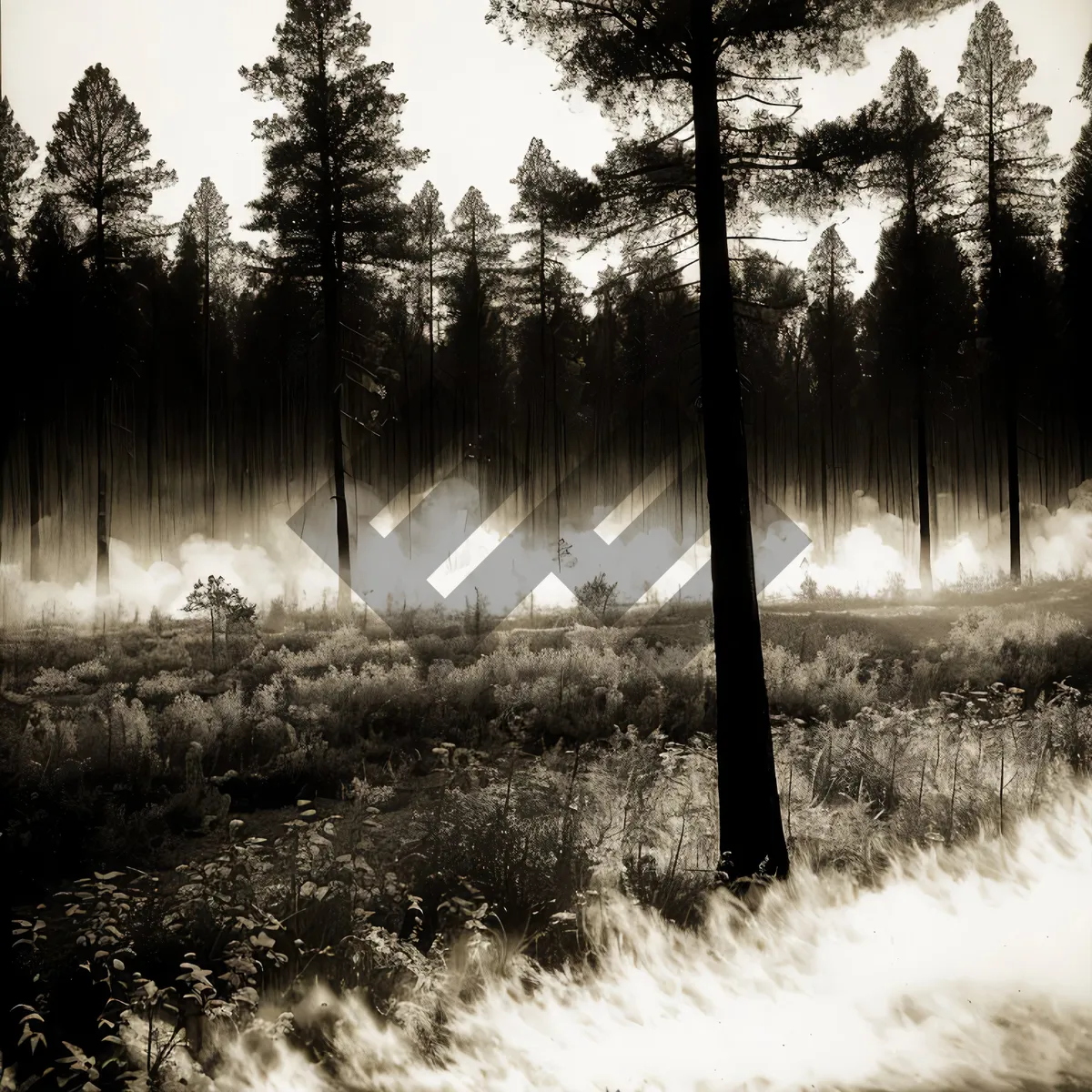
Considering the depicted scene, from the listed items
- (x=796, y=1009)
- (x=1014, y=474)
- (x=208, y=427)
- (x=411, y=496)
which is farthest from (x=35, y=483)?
(x=1014, y=474)

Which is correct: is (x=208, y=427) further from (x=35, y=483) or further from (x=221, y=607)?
(x=221, y=607)

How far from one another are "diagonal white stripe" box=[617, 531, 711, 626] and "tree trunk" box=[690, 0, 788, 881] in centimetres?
1268

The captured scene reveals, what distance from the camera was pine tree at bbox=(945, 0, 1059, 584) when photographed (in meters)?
14.6

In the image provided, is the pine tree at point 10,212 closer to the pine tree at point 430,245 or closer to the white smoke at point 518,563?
the white smoke at point 518,563

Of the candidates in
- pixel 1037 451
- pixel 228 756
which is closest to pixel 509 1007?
pixel 228 756

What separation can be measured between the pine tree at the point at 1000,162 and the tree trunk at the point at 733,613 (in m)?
12.2

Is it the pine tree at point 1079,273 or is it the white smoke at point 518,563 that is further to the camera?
the white smoke at point 518,563

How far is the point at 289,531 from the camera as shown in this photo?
2311cm

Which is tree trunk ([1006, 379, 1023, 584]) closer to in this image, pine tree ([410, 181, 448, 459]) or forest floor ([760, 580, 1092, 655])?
forest floor ([760, 580, 1092, 655])

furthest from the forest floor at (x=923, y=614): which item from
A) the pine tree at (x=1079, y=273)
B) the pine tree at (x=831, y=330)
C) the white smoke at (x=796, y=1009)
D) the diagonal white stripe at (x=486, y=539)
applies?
the diagonal white stripe at (x=486, y=539)

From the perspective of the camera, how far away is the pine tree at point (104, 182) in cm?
1521

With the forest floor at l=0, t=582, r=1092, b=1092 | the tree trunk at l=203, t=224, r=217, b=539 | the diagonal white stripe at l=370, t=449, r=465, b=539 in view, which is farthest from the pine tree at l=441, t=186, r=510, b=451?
the forest floor at l=0, t=582, r=1092, b=1092

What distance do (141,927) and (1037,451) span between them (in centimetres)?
1696

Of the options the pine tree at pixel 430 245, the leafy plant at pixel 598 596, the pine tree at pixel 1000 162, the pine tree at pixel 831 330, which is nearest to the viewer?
the pine tree at pixel 1000 162
